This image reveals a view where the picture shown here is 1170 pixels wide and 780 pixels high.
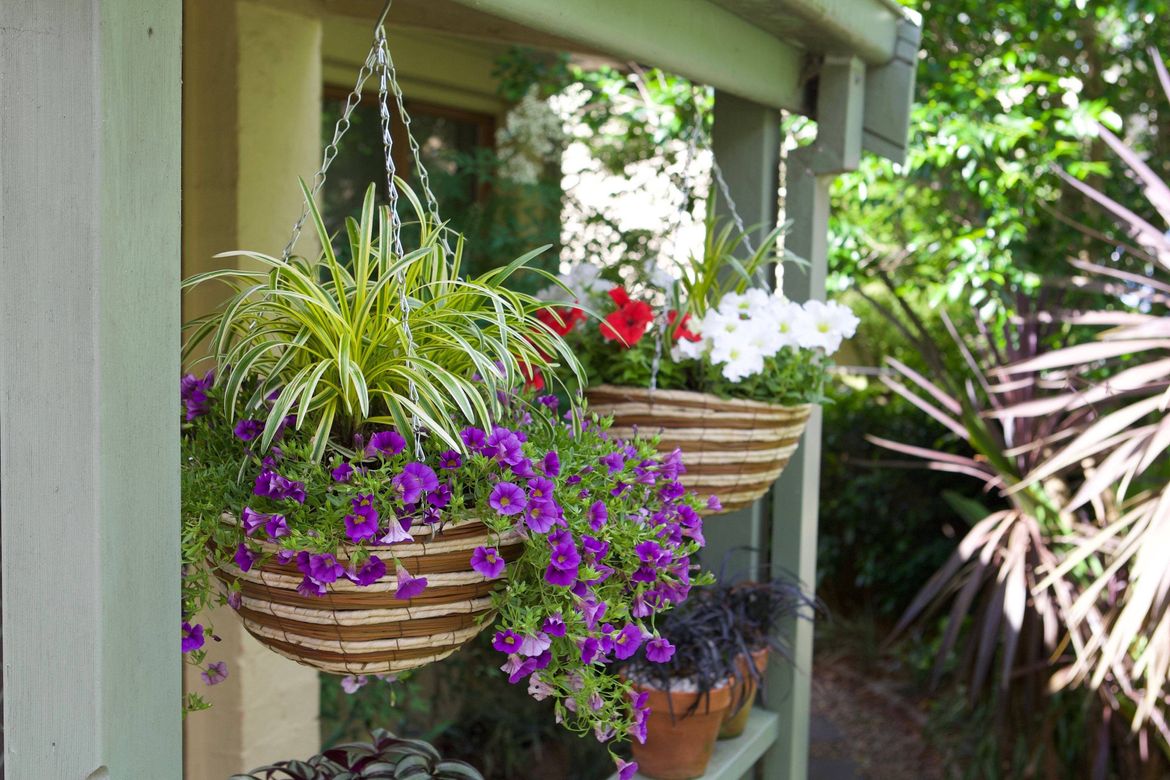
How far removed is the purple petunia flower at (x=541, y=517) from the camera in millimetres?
1081

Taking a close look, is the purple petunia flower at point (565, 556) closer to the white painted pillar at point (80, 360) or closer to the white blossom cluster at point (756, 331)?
the white painted pillar at point (80, 360)

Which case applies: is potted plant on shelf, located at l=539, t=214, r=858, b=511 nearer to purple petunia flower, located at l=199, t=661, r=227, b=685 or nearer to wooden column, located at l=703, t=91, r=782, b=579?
wooden column, located at l=703, t=91, r=782, b=579

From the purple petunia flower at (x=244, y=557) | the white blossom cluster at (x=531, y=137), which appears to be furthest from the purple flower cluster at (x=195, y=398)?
the white blossom cluster at (x=531, y=137)

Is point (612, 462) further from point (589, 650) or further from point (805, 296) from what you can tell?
point (805, 296)

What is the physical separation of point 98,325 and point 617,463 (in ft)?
1.93

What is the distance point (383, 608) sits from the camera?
1.07 metres

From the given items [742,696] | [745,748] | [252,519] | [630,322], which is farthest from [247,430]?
[745,748]

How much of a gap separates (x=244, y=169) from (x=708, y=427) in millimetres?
1154

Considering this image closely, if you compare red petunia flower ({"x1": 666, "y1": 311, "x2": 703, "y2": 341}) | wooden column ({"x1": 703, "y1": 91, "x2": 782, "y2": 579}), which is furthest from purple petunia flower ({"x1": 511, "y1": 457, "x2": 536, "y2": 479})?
wooden column ({"x1": 703, "y1": 91, "x2": 782, "y2": 579})

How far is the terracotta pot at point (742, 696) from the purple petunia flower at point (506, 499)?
0.98 meters

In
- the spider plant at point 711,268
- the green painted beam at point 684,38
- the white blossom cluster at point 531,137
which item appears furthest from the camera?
the white blossom cluster at point 531,137

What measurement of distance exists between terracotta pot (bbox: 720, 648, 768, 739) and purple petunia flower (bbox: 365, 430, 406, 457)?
41.2 inches

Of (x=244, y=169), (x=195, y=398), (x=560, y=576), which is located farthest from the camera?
(x=244, y=169)

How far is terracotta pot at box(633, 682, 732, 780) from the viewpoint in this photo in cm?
182
